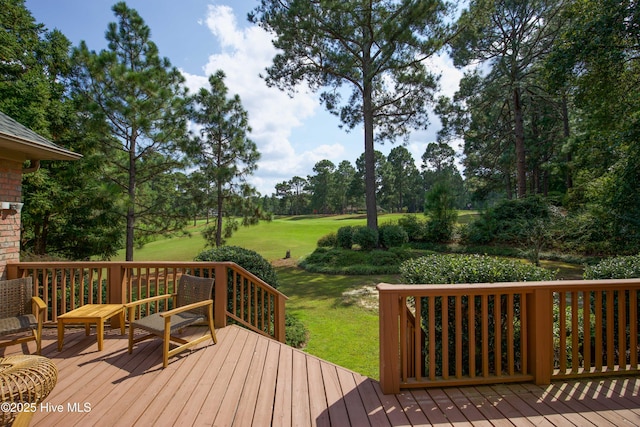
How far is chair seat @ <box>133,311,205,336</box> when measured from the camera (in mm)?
3104

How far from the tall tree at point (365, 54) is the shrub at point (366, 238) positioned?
0.65 metres

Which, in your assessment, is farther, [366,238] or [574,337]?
[366,238]

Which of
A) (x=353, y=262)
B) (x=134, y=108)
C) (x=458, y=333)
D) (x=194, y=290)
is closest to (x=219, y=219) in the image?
(x=134, y=108)

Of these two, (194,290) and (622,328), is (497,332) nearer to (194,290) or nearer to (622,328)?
(622,328)

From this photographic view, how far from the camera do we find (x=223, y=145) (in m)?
12.0

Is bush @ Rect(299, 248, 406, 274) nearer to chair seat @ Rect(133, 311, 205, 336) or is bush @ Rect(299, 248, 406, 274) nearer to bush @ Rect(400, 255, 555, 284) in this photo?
bush @ Rect(400, 255, 555, 284)

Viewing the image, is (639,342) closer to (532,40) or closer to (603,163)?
(603,163)

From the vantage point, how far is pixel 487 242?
14.4 meters

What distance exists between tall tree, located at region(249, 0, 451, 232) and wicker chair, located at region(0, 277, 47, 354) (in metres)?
11.8

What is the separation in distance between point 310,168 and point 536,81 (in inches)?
1526

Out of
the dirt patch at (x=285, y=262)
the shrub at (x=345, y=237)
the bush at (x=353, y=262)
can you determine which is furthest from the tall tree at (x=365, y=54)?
the dirt patch at (x=285, y=262)

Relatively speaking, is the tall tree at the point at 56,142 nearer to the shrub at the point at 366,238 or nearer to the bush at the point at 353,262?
the bush at the point at 353,262

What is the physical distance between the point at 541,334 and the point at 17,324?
5.12m

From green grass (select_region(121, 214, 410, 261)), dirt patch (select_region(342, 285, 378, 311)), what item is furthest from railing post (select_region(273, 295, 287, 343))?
green grass (select_region(121, 214, 410, 261))
